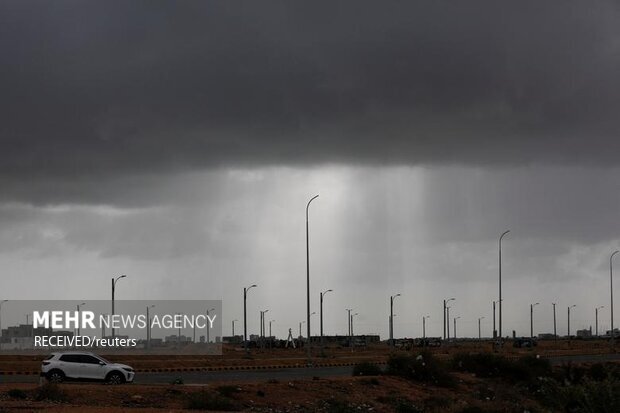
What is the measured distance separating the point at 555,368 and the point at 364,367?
18875 millimetres

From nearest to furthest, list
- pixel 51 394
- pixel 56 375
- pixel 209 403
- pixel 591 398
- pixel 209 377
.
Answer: pixel 591 398 → pixel 51 394 → pixel 209 403 → pixel 56 375 → pixel 209 377

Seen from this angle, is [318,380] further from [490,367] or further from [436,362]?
[490,367]

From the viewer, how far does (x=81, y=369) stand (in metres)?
45.3

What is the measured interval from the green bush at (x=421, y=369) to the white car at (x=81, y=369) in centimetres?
1809

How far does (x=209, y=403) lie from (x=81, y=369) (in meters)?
11.7

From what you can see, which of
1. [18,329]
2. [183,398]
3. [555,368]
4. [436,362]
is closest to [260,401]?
[183,398]

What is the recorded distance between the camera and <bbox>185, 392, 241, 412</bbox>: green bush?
118 ft

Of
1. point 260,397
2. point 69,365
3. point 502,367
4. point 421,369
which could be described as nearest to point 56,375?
point 69,365

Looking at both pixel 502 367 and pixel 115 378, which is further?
pixel 502 367

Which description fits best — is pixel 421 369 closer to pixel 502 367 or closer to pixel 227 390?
pixel 502 367

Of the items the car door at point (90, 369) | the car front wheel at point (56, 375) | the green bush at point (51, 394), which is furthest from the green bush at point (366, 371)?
the green bush at point (51, 394)

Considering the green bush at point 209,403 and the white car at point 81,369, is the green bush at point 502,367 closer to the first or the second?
the white car at point 81,369

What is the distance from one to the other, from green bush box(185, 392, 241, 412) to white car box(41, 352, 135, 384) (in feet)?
28.1

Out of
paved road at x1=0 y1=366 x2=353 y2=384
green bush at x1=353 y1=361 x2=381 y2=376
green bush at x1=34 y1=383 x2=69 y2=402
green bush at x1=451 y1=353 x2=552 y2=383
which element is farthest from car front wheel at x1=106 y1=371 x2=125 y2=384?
green bush at x1=451 y1=353 x2=552 y2=383
